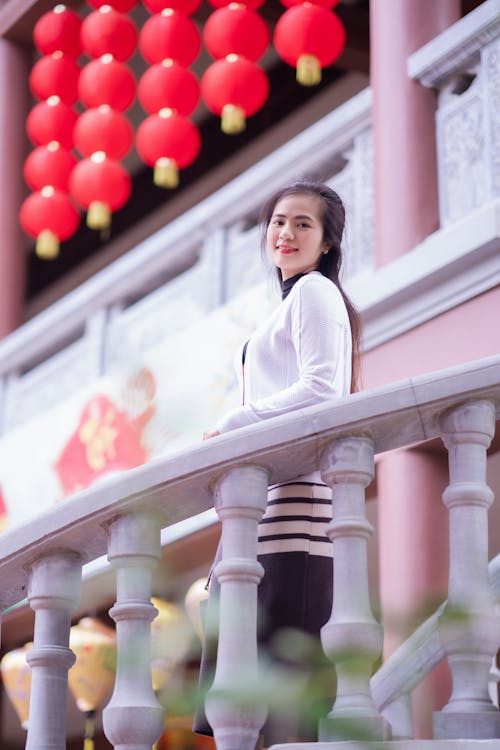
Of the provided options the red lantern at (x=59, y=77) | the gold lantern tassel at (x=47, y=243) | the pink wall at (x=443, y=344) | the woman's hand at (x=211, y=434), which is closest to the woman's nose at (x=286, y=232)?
the woman's hand at (x=211, y=434)

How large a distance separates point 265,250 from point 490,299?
2.02 metres

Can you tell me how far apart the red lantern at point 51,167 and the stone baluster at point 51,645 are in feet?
15.0

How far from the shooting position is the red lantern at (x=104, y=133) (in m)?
5.84

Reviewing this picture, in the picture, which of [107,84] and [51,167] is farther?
[51,167]

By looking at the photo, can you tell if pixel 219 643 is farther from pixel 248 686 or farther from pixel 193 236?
pixel 193 236

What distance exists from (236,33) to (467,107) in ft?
4.35

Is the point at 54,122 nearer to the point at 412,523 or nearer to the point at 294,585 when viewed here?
the point at 412,523

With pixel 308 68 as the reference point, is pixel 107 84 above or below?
above

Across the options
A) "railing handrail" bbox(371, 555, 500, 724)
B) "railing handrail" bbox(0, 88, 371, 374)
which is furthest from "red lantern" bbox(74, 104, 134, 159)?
"railing handrail" bbox(371, 555, 500, 724)

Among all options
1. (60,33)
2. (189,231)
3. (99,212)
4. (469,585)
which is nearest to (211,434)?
(469,585)

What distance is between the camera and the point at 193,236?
5742 millimetres

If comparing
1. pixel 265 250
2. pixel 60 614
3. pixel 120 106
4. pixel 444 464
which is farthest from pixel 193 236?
pixel 60 614

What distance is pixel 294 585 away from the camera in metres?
1.93

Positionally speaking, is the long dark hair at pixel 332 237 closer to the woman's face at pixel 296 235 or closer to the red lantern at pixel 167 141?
the woman's face at pixel 296 235
